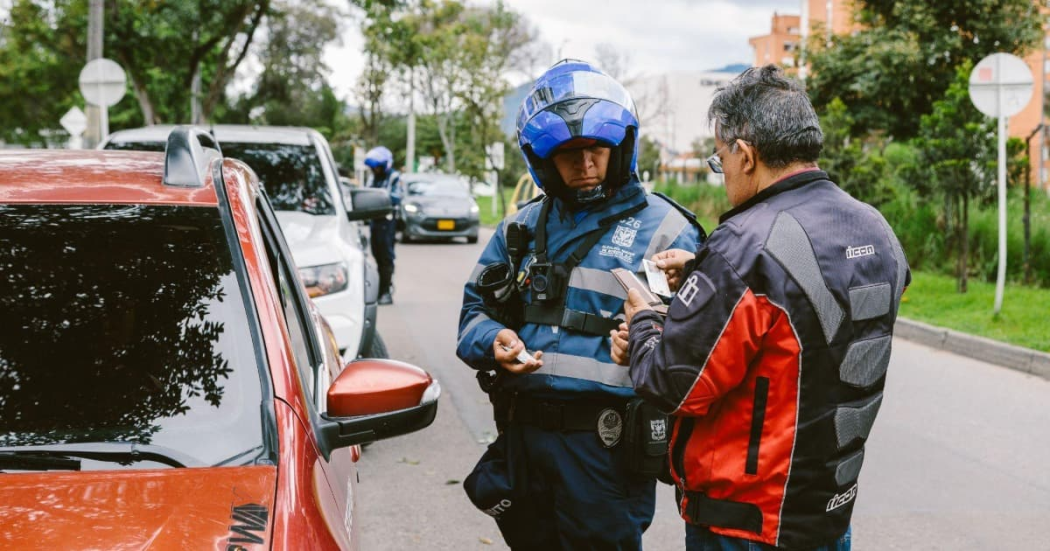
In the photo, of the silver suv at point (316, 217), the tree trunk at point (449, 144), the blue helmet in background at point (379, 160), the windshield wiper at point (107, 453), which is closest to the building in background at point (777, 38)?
the tree trunk at point (449, 144)

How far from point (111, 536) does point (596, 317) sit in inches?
50.6

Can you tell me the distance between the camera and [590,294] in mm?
2592

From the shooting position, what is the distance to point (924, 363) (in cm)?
907

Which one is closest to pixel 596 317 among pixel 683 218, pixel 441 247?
pixel 683 218

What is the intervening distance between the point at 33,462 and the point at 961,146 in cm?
1144

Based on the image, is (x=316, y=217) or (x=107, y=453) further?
(x=316, y=217)

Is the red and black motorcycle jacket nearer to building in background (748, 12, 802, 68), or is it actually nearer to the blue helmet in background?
the blue helmet in background

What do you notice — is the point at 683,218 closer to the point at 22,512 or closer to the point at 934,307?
the point at 22,512

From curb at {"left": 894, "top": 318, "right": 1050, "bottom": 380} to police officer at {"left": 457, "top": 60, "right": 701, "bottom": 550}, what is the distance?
709cm

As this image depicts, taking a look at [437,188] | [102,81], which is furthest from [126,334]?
[437,188]

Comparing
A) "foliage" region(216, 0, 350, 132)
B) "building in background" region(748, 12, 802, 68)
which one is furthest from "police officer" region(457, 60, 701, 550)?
"building in background" region(748, 12, 802, 68)

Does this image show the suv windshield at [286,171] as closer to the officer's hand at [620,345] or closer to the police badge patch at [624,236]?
the police badge patch at [624,236]

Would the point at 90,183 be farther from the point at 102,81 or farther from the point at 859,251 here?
the point at 102,81

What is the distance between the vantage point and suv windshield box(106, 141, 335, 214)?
700 cm
